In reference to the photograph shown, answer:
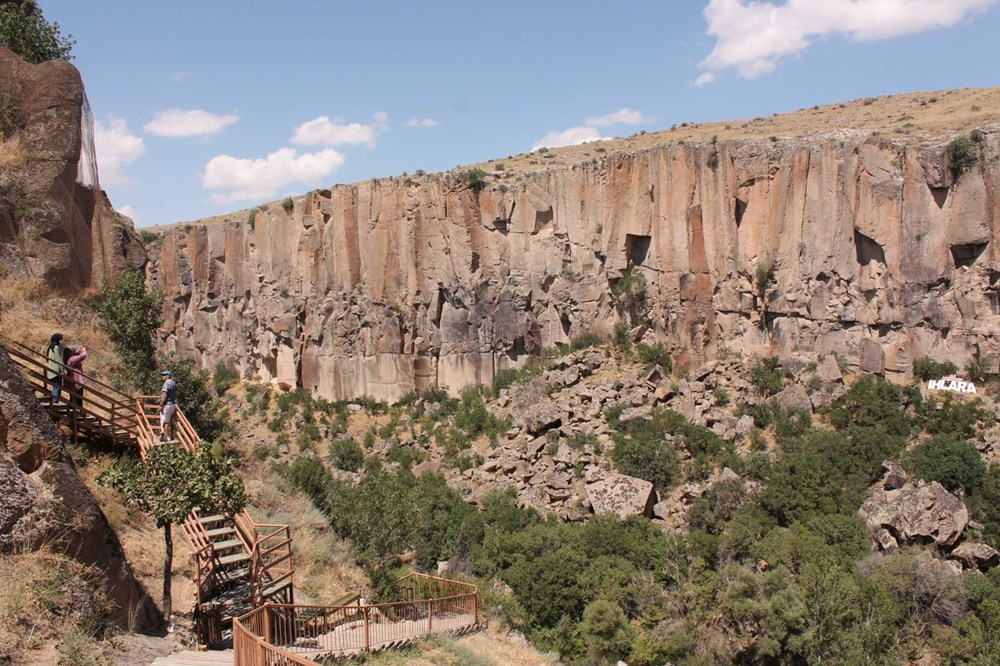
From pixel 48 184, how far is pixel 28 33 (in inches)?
384

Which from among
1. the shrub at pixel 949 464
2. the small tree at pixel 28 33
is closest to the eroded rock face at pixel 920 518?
the shrub at pixel 949 464

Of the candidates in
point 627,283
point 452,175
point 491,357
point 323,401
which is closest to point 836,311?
point 627,283

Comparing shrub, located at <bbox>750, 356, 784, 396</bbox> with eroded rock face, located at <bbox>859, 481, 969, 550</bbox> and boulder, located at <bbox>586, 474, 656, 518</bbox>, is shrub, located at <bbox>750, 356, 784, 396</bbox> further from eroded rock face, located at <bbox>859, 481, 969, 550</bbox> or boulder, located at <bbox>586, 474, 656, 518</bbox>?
eroded rock face, located at <bbox>859, 481, 969, 550</bbox>

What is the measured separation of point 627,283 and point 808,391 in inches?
343

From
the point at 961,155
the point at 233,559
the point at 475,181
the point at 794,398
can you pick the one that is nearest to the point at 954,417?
the point at 794,398

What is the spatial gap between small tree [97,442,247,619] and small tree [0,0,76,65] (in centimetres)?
1750

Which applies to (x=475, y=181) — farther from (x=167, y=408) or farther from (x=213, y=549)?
(x=213, y=549)

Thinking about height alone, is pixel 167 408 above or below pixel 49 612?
above

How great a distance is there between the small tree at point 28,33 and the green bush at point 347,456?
59.0ft

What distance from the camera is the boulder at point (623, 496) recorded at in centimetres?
2597

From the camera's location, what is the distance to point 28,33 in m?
23.8

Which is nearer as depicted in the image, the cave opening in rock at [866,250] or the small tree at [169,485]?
the small tree at [169,485]

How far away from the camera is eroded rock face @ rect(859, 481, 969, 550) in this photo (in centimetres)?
2223

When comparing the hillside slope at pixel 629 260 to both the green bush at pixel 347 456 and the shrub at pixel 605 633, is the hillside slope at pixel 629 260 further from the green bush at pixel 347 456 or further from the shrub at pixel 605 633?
the shrub at pixel 605 633
